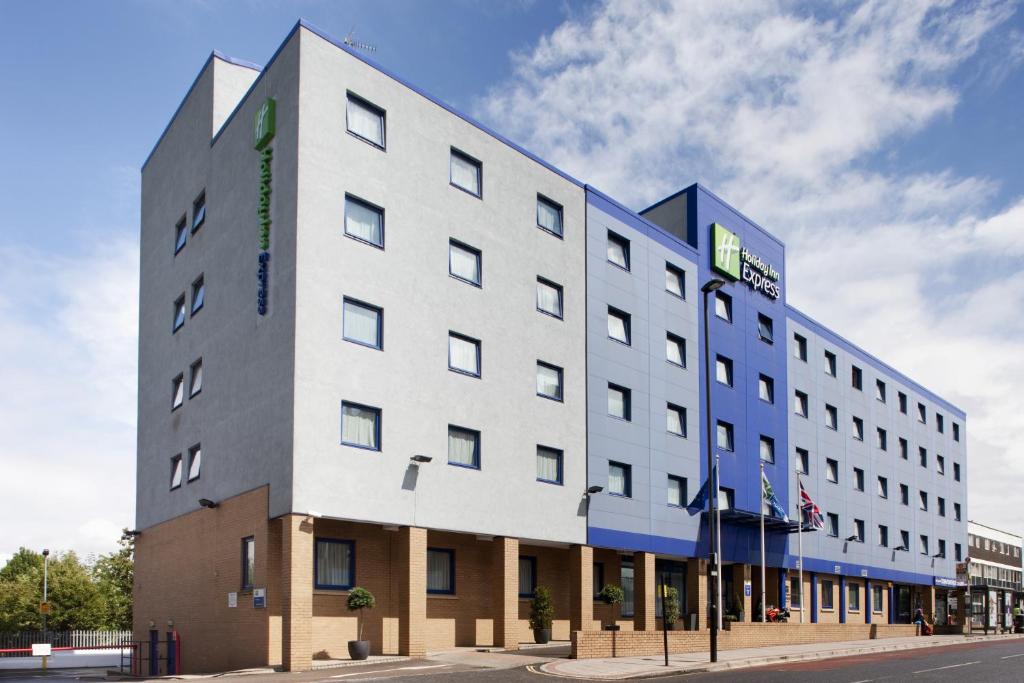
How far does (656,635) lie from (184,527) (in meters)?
16.9

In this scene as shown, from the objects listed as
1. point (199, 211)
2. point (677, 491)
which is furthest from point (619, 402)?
point (199, 211)

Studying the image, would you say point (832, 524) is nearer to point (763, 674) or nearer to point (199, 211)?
point (763, 674)

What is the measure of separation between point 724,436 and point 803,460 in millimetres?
10088

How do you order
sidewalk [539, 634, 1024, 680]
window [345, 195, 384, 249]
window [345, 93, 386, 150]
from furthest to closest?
1. window [345, 93, 386, 150]
2. window [345, 195, 384, 249]
3. sidewalk [539, 634, 1024, 680]

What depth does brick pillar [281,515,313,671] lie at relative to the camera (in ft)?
86.8

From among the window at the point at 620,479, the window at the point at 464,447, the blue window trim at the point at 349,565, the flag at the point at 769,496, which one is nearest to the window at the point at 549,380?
the window at the point at 464,447

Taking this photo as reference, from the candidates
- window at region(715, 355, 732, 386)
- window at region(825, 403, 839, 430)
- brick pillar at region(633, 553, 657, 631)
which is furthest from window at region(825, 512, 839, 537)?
brick pillar at region(633, 553, 657, 631)

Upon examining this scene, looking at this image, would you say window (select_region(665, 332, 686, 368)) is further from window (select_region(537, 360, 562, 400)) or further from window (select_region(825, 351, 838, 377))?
window (select_region(825, 351, 838, 377))

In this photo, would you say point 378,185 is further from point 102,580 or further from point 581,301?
point 102,580

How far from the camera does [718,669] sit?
27.4 m

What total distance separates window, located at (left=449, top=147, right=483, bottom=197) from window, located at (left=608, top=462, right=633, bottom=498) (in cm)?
1219

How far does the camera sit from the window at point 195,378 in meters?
35.4

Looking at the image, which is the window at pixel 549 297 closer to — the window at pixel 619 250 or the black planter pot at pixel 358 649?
the window at pixel 619 250

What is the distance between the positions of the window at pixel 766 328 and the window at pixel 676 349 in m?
8.01
